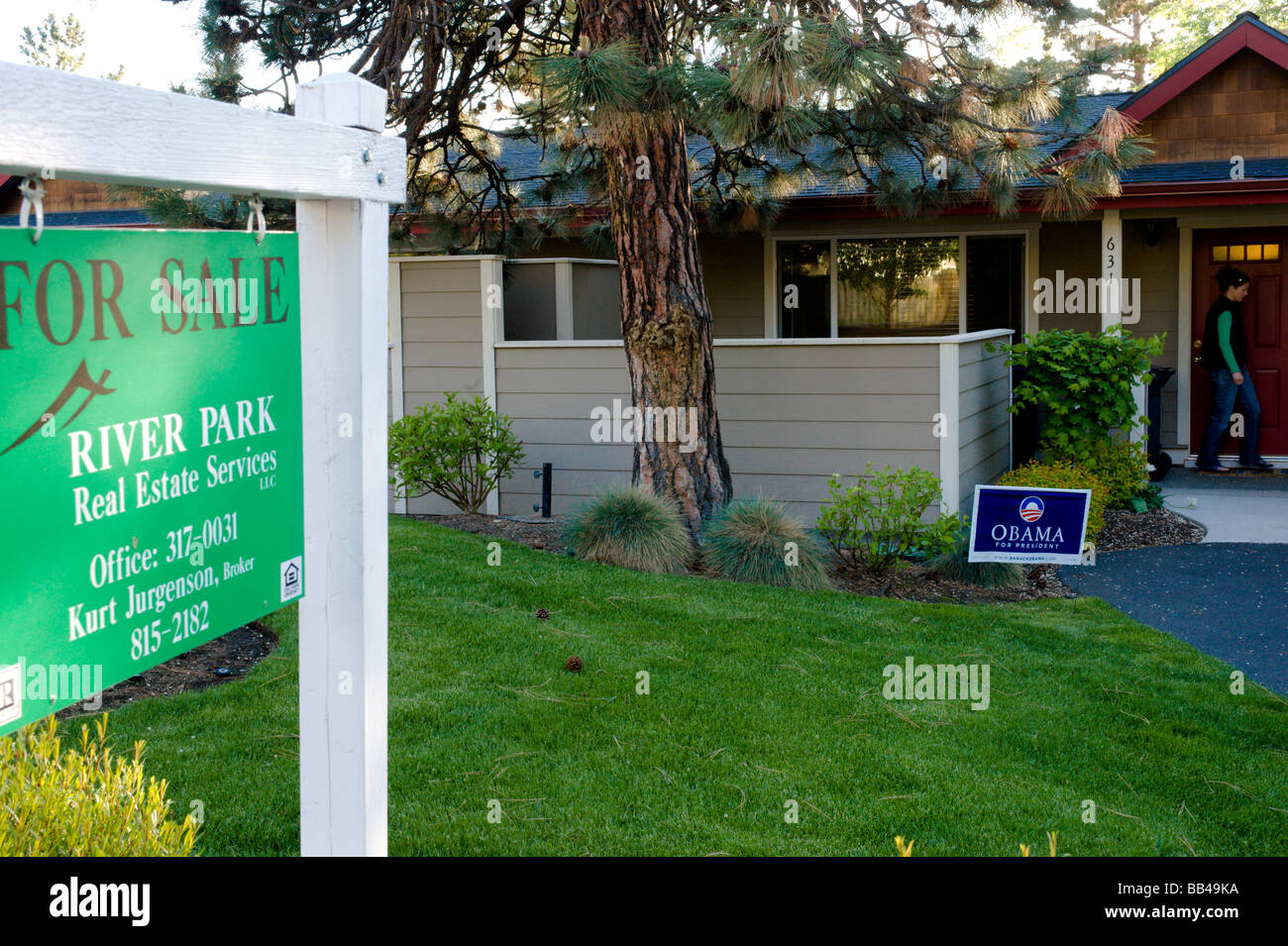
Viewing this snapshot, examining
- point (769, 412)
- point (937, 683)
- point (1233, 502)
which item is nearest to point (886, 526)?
point (769, 412)

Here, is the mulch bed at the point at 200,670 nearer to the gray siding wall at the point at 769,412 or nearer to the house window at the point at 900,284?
the gray siding wall at the point at 769,412

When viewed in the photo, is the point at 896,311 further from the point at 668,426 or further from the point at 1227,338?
the point at 668,426

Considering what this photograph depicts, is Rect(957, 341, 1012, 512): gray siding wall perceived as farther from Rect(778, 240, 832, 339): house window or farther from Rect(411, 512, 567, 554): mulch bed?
Rect(778, 240, 832, 339): house window

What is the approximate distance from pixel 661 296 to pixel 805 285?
20.8 feet

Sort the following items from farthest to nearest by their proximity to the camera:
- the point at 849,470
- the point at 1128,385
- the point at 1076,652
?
the point at 1128,385, the point at 849,470, the point at 1076,652

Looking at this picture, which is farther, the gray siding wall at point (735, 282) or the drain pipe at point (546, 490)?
the gray siding wall at point (735, 282)

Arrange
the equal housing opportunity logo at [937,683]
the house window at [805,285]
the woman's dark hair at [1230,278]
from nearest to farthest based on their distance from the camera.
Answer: the equal housing opportunity logo at [937,683] → the woman's dark hair at [1230,278] → the house window at [805,285]

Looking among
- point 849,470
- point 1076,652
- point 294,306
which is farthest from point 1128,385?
point 294,306

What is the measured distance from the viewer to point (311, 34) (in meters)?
9.34

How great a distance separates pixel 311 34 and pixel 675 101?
4.01 metres

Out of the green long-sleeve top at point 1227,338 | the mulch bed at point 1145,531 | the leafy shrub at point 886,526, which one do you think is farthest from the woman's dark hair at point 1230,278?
the leafy shrub at point 886,526

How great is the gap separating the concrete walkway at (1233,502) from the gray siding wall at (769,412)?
244 centimetres

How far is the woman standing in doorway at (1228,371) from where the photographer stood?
11734mm
